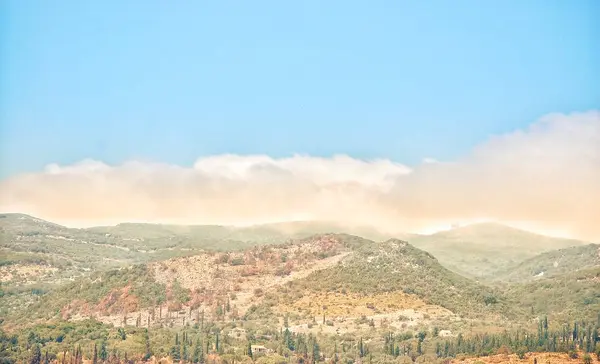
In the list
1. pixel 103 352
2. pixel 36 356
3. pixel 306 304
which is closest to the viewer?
pixel 36 356

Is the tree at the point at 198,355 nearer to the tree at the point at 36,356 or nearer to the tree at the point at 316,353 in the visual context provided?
the tree at the point at 316,353

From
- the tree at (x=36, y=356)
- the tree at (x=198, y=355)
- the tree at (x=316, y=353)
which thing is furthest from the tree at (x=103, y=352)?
the tree at (x=316, y=353)

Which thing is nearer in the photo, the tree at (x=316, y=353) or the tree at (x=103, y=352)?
the tree at (x=103, y=352)

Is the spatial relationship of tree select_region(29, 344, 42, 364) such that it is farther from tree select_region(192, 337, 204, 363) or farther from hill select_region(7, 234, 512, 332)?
hill select_region(7, 234, 512, 332)

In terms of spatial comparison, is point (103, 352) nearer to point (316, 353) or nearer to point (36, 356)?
point (36, 356)

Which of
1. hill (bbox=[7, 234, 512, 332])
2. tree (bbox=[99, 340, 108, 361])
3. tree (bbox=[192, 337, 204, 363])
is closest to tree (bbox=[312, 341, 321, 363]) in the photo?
tree (bbox=[192, 337, 204, 363])

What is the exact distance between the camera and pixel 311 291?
19012cm

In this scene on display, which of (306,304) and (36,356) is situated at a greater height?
(306,304)

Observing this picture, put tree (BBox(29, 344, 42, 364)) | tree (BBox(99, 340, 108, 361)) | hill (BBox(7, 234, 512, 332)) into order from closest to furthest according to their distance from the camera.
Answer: tree (BBox(29, 344, 42, 364))
tree (BBox(99, 340, 108, 361))
hill (BBox(7, 234, 512, 332))

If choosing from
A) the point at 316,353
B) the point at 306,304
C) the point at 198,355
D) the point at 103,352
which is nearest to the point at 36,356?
the point at 103,352

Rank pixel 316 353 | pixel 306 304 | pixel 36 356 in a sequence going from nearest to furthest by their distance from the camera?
pixel 36 356
pixel 316 353
pixel 306 304

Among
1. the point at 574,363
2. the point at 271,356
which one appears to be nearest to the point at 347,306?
the point at 271,356

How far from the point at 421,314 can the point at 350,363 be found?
48941mm

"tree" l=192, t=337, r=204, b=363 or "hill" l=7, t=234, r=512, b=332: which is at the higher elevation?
"hill" l=7, t=234, r=512, b=332
